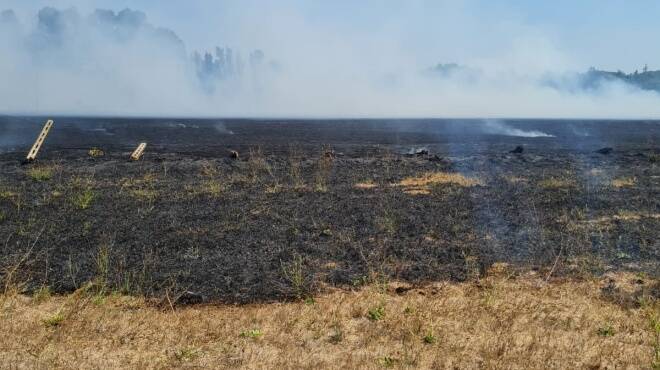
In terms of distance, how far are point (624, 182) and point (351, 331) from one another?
50.7 ft

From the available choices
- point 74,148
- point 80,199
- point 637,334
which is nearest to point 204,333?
point 637,334

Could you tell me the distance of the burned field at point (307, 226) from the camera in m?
8.98

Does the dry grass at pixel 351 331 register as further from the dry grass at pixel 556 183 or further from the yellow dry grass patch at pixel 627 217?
the dry grass at pixel 556 183

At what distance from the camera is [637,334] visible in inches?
255

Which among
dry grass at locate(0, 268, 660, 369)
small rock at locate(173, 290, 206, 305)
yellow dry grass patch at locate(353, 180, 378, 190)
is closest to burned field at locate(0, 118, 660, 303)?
small rock at locate(173, 290, 206, 305)

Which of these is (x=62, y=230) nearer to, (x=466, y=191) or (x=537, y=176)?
(x=466, y=191)

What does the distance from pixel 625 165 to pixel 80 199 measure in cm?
2223

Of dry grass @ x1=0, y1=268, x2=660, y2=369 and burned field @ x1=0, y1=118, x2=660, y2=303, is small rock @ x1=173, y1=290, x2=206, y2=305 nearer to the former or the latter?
burned field @ x1=0, y1=118, x2=660, y2=303

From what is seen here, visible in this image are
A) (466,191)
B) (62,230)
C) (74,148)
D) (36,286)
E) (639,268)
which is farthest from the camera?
(74,148)

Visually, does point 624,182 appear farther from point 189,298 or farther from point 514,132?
point 514,132

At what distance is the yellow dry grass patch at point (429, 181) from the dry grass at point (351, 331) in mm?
8539

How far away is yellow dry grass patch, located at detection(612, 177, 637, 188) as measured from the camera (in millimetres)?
17438

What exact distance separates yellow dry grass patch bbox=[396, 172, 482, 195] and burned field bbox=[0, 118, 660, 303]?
8cm

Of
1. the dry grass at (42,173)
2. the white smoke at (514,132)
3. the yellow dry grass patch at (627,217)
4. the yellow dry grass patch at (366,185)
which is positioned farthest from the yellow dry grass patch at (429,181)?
the white smoke at (514,132)
